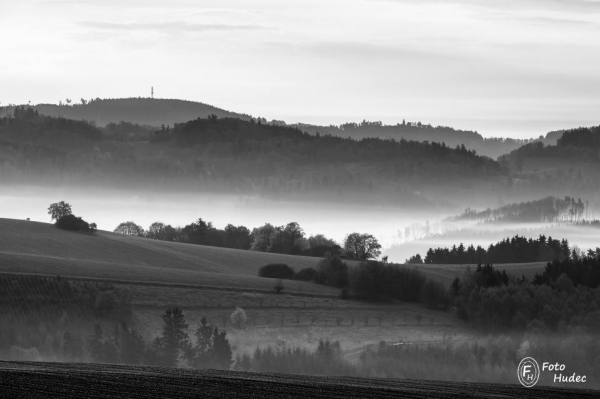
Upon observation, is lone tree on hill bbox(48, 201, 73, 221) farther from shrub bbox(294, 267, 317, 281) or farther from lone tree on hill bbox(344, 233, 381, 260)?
shrub bbox(294, 267, 317, 281)

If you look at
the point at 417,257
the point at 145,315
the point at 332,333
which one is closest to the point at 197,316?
the point at 145,315

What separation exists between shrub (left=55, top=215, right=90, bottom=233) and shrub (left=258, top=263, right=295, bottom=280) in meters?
28.0

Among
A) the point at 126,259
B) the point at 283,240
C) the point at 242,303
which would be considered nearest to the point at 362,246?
the point at 283,240

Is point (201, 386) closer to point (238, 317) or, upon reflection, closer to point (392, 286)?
point (238, 317)

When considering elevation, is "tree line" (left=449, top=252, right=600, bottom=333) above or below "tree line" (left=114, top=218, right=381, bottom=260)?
below

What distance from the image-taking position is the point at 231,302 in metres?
102

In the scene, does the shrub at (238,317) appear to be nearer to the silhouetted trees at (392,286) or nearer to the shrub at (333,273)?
the silhouetted trees at (392,286)

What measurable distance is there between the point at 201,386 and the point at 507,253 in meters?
133

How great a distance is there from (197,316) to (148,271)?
65.1ft

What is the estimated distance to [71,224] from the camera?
488 feet

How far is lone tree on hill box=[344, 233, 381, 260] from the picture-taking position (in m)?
158

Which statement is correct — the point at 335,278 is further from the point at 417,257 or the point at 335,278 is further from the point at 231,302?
the point at 417,257

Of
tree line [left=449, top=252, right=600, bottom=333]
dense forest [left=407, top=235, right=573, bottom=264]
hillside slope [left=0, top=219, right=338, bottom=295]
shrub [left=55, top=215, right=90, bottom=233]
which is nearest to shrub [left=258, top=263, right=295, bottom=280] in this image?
hillside slope [left=0, top=219, right=338, bottom=295]

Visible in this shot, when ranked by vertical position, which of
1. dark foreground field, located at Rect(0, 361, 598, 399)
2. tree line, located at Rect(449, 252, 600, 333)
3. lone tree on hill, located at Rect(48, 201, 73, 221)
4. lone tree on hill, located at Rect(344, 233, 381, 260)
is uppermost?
lone tree on hill, located at Rect(48, 201, 73, 221)
